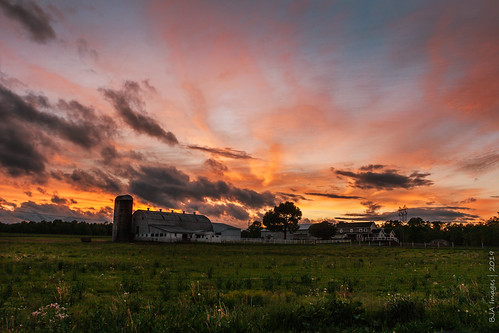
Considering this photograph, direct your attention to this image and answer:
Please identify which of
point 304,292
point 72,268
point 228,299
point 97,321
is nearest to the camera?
point 97,321

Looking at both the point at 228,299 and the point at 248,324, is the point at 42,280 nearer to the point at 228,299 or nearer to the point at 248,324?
the point at 228,299

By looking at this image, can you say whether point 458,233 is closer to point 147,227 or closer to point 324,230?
point 324,230

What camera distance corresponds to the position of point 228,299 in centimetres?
1318

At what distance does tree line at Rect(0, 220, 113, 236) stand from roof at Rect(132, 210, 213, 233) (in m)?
70.3

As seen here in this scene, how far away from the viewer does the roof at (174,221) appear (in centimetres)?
9900

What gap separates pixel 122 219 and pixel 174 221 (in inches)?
741

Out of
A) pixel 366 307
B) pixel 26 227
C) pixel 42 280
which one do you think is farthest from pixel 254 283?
pixel 26 227

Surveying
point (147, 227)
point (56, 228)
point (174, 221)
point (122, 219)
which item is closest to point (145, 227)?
point (147, 227)

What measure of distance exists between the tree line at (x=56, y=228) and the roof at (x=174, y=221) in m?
70.3

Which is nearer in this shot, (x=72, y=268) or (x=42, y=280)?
(x=42, y=280)

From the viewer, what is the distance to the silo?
3632 inches

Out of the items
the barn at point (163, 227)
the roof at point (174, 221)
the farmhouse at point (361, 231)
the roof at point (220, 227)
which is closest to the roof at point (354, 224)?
the farmhouse at point (361, 231)

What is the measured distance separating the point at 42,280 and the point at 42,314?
1102cm

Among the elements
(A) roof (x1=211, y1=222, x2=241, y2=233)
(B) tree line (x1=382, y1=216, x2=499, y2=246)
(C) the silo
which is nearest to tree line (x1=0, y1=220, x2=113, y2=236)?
(A) roof (x1=211, y1=222, x2=241, y2=233)
